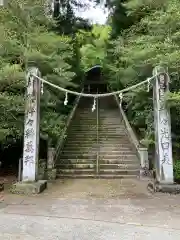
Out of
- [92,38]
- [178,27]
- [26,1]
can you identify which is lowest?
[178,27]

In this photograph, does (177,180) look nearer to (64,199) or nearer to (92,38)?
(64,199)

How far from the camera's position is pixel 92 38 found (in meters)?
26.4

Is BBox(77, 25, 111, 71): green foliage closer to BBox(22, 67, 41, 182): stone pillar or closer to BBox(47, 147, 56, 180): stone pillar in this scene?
BBox(47, 147, 56, 180): stone pillar

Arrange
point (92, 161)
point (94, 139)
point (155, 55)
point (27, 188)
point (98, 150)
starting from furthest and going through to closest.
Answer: point (94, 139), point (98, 150), point (92, 161), point (155, 55), point (27, 188)

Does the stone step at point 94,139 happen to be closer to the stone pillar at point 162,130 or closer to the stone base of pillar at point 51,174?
the stone base of pillar at point 51,174

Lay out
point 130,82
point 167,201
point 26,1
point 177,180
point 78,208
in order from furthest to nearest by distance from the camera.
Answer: point 130,82, point 26,1, point 177,180, point 167,201, point 78,208

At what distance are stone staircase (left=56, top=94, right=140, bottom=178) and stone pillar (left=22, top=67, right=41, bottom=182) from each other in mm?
2465

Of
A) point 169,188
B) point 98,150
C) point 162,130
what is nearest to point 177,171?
point 169,188

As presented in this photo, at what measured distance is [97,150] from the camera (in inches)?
492

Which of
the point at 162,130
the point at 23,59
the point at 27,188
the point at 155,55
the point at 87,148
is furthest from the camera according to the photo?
the point at 87,148

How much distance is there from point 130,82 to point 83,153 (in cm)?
370

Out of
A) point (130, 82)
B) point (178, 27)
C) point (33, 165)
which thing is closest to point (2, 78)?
point (33, 165)

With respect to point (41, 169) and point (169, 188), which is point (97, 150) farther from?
point (169, 188)

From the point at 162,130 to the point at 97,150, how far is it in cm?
451
